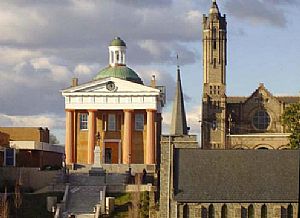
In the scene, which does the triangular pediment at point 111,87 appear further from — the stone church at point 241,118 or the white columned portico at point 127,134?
the stone church at point 241,118

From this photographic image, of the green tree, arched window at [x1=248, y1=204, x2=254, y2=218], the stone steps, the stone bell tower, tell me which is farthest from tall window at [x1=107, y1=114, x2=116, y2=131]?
arched window at [x1=248, y1=204, x2=254, y2=218]

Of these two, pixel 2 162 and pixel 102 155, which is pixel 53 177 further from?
pixel 102 155

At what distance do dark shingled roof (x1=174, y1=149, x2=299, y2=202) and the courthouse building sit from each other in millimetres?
34566

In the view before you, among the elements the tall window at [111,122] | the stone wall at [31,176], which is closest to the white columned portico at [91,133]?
the tall window at [111,122]

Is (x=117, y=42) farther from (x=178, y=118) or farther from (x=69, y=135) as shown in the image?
(x=178, y=118)

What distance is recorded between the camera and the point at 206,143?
139875 mm

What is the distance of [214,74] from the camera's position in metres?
151

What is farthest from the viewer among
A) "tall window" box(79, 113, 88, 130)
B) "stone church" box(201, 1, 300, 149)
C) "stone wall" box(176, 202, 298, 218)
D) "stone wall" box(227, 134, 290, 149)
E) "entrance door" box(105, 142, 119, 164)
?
"stone church" box(201, 1, 300, 149)

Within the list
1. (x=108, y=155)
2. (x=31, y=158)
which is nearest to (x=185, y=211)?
(x=31, y=158)

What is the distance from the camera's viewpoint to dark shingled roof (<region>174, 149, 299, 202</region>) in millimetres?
74250

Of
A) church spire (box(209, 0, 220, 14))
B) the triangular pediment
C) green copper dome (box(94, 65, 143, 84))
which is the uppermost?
church spire (box(209, 0, 220, 14))

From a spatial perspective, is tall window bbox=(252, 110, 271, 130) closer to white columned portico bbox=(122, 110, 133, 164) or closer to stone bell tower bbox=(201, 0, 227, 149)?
stone bell tower bbox=(201, 0, 227, 149)

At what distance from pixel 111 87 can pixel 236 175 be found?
131 feet

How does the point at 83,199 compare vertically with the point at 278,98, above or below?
below
